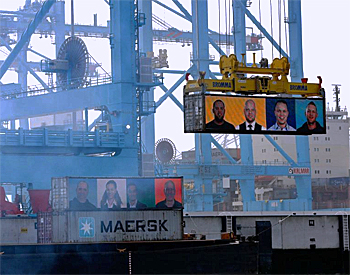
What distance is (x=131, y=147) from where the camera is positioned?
208 feet

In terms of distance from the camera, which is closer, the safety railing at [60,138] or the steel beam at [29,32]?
the safety railing at [60,138]

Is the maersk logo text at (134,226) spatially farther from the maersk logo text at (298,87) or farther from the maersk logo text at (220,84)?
the maersk logo text at (298,87)

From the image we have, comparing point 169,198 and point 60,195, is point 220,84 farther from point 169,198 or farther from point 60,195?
point 60,195

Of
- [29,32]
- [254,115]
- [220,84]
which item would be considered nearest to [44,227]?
[254,115]

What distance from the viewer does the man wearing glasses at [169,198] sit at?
153 feet

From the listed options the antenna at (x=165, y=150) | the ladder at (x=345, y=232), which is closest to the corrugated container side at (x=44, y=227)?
the ladder at (x=345, y=232)

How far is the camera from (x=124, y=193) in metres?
46.3

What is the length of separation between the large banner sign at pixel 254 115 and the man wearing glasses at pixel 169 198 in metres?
5.83

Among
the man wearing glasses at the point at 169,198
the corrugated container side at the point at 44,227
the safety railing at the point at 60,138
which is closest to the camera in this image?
the corrugated container side at the point at 44,227

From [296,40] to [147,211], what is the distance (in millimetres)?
45858

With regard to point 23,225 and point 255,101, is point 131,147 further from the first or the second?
point 255,101

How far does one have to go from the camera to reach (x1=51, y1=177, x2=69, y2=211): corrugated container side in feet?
147

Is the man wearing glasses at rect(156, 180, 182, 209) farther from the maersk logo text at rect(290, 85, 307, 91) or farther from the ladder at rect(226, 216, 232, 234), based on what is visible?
the maersk logo text at rect(290, 85, 307, 91)

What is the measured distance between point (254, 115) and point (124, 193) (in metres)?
7.75
